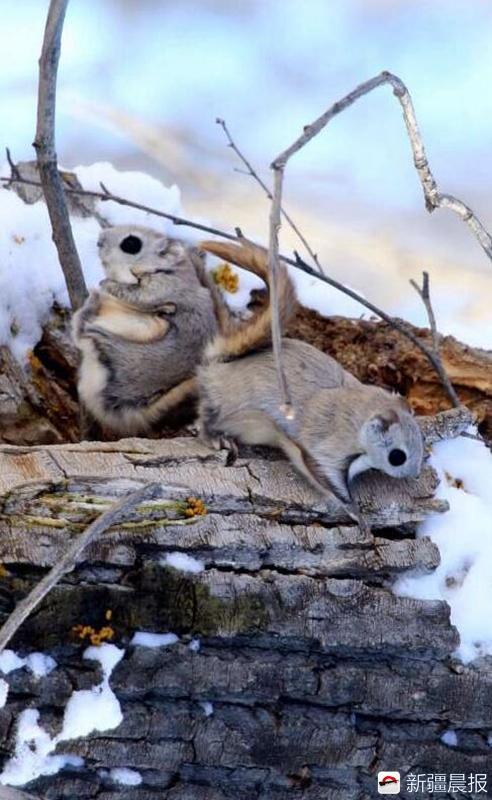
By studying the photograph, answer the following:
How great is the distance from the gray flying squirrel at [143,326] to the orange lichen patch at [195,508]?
0.46 m

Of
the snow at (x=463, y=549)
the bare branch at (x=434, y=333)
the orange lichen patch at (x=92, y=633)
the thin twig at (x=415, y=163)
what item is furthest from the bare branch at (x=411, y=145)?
the orange lichen patch at (x=92, y=633)

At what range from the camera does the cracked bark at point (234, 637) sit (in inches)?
96.2

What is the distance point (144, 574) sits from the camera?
2.51 metres

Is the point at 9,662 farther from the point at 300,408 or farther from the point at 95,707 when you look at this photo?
the point at 300,408

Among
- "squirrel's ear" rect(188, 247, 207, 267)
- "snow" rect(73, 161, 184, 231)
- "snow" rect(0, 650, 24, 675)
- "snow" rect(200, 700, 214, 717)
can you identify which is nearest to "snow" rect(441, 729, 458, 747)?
"snow" rect(200, 700, 214, 717)

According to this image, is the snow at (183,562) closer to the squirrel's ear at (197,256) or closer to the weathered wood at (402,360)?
the squirrel's ear at (197,256)

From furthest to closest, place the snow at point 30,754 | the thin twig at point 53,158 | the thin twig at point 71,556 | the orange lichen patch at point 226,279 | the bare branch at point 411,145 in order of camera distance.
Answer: the orange lichen patch at point 226,279 → the thin twig at point 53,158 → the snow at point 30,754 → the thin twig at point 71,556 → the bare branch at point 411,145

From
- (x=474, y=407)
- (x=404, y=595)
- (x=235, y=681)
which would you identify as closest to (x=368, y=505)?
(x=404, y=595)

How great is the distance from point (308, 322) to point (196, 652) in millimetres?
1396

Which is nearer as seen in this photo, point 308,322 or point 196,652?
point 196,652

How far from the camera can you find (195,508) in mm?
2627

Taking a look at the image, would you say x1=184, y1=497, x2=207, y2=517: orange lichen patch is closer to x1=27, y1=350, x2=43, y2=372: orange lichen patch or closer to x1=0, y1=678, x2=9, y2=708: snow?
x1=0, y1=678, x2=9, y2=708: snow

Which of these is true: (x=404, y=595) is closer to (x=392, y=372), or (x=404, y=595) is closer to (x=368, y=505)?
(x=368, y=505)

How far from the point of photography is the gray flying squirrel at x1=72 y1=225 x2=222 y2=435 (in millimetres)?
2994
